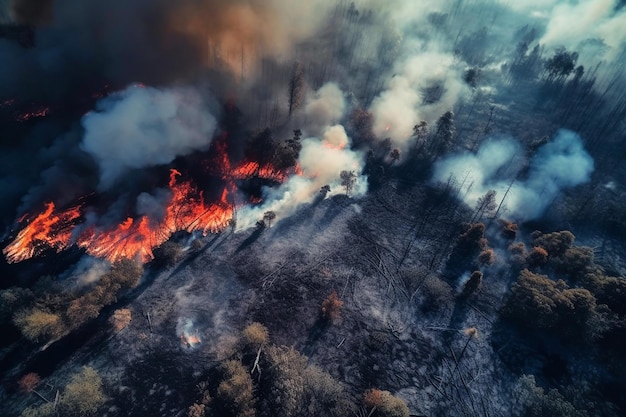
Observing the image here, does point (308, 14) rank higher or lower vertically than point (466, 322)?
higher

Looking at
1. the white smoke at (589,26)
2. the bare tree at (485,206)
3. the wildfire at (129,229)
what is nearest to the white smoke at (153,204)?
the wildfire at (129,229)

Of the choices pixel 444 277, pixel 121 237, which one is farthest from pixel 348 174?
pixel 121 237

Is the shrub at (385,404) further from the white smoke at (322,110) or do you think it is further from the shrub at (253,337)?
the white smoke at (322,110)

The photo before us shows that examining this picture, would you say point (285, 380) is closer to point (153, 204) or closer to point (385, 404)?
point (385, 404)

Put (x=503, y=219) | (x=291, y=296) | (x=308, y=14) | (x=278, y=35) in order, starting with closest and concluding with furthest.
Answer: (x=291, y=296)
(x=503, y=219)
(x=278, y=35)
(x=308, y=14)

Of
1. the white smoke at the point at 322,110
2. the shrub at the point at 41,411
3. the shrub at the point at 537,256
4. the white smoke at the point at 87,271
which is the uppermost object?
the white smoke at the point at 322,110

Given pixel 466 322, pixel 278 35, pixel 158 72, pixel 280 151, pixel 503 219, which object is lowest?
pixel 466 322

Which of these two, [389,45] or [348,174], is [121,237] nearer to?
[348,174]
